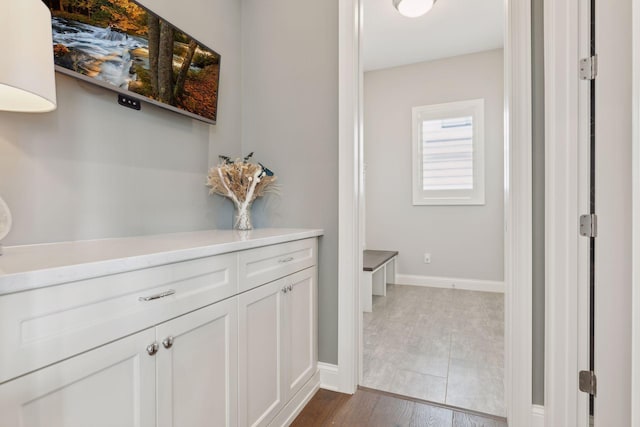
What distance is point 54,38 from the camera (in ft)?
3.68

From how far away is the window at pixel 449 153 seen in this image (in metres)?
3.97

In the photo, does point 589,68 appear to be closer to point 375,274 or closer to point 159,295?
point 159,295

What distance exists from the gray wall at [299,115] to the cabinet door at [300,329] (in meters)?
0.09

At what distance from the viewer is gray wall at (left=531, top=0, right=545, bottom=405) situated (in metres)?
1.51

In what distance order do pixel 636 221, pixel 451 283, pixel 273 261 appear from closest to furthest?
pixel 636 221, pixel 273 261, pixel 451 283

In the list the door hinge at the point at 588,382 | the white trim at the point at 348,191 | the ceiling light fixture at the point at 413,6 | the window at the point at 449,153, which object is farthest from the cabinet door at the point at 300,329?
the window at the point at 449,153

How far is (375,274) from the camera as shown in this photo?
12.5 feet

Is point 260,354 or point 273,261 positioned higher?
point 273,261

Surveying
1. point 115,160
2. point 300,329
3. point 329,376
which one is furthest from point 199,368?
point 329,376

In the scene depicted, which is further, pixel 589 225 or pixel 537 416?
pixel 537 416

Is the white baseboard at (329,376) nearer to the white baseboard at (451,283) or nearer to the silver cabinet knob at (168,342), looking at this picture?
the silver cabinet knob at (168,342)

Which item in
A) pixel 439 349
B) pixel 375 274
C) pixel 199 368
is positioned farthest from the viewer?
pixel 375 274

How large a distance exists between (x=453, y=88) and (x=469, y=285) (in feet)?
8.10

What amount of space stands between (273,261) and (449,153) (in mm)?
3370
